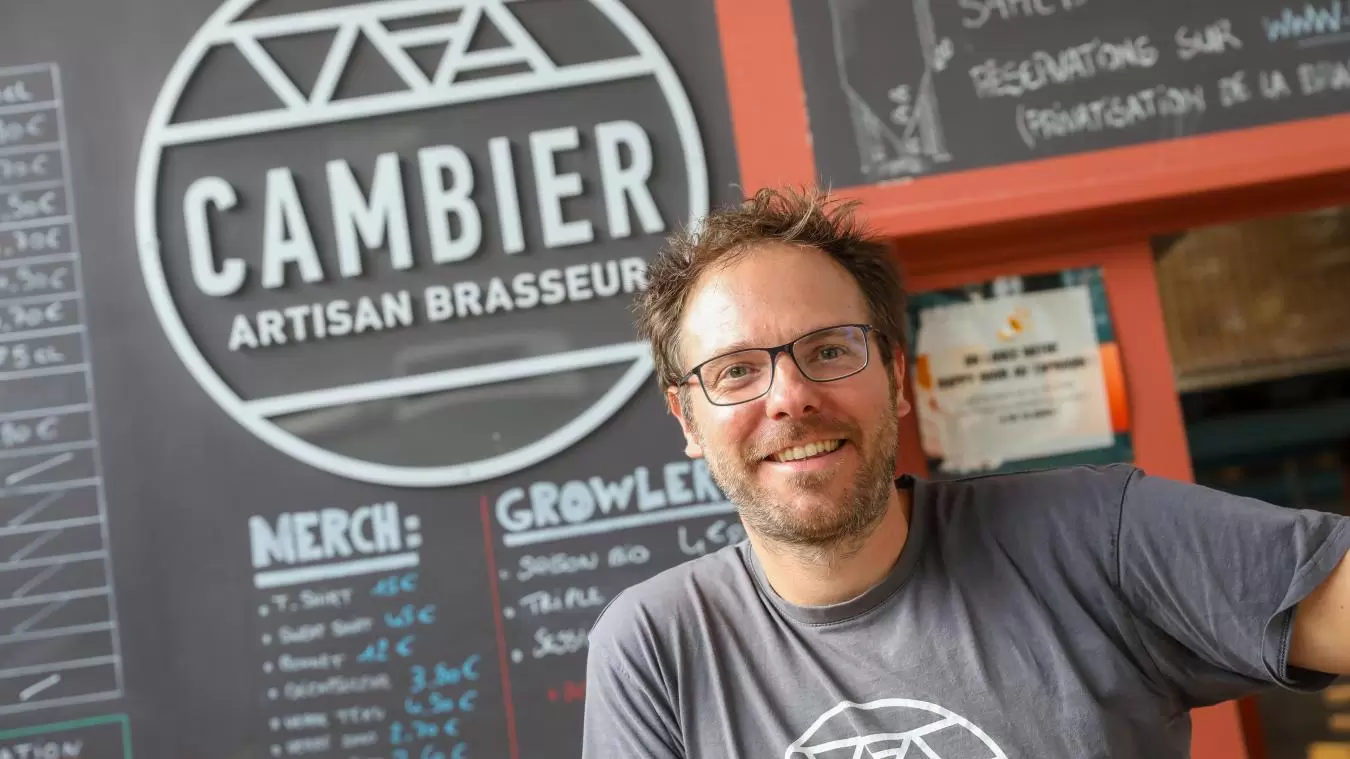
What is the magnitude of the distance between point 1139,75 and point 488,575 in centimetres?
148

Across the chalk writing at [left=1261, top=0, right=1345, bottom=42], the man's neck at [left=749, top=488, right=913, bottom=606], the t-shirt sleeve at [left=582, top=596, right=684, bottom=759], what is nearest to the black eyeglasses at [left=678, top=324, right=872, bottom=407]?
the man's neck at [left=749, top=488, right=913, bottom=606]

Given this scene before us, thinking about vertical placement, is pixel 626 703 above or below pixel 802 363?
below

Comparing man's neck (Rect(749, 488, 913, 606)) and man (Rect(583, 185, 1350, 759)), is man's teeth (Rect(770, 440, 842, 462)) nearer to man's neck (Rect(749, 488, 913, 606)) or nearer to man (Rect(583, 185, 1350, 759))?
man (Rect(583, 185, 1350, 759))

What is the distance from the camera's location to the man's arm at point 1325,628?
3.38ft

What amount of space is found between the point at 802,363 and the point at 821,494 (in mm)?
165

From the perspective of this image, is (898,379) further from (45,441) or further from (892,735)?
(45,441)

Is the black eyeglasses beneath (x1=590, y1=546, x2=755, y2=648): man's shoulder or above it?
above

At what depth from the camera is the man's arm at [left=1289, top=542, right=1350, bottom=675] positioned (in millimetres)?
1029

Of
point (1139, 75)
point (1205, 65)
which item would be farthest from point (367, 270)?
point (1205, 65)

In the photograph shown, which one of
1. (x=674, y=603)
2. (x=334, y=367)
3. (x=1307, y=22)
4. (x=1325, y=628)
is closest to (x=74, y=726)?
(x=334, y=367)

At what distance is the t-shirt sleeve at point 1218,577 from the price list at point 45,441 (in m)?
1.73

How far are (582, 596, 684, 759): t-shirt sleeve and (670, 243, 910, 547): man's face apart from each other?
0.22m

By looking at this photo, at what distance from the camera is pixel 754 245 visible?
4.40 ft

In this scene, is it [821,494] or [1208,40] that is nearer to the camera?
[821,494]
